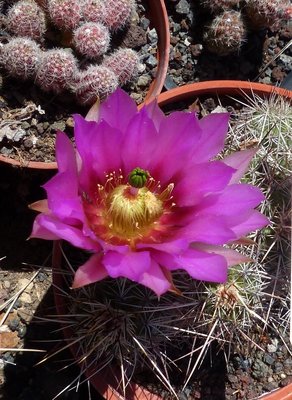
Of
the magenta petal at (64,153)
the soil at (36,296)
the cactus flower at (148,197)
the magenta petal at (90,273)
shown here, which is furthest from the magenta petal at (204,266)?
the soil at (36,296)

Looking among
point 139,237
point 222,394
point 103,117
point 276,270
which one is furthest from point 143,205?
point 222,394

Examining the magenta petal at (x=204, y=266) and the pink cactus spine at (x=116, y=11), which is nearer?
the magenta petal at (x=204, y=266)

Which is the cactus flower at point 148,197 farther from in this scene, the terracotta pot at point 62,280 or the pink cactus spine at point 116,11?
the pink cactus spine at point 116,11

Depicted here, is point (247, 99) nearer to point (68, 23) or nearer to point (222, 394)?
point (68, 23)

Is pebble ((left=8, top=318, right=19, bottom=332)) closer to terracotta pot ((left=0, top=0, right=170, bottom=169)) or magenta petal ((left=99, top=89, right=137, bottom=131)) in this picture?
terracotta pot ((left=0, top=0, right=170, bottom=169))

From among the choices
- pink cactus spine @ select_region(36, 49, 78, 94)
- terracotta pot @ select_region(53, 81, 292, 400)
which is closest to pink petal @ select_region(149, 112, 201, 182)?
terracotta pot @ select_region(53, 81, 292, 400)

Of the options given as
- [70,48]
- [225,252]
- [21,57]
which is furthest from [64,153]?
[70,48]

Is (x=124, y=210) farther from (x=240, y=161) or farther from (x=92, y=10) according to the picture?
(x=92, y=10)
